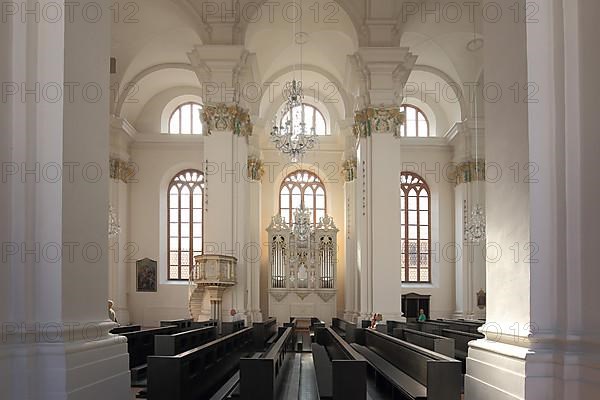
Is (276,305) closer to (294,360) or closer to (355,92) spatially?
(355,92)

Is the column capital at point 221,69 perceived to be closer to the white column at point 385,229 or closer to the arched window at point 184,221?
the white column at point 385,229

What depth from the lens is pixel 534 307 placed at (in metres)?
4.36

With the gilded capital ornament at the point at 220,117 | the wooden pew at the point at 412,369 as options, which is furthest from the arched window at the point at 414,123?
the wooden pew at the point at 412,369

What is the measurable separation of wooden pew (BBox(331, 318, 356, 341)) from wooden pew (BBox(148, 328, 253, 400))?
395 cm

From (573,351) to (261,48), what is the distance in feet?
58.2

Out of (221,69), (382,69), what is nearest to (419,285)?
(382,69)

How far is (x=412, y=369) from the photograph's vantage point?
309 inches

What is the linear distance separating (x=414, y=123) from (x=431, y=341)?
64.6 ft

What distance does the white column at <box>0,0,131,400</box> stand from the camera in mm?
4121

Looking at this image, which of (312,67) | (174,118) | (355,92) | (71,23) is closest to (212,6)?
(355,92)

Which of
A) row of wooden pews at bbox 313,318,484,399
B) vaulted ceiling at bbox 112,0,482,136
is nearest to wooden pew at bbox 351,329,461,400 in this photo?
row of wooden pews at bbox 313,318,484,399

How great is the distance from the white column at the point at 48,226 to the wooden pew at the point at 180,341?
3037mm

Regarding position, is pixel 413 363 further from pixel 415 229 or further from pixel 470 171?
pixel 415 229

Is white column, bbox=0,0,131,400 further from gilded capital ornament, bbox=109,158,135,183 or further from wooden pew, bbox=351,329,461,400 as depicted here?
gilded capital ornament, bbox=109,158,135,183
